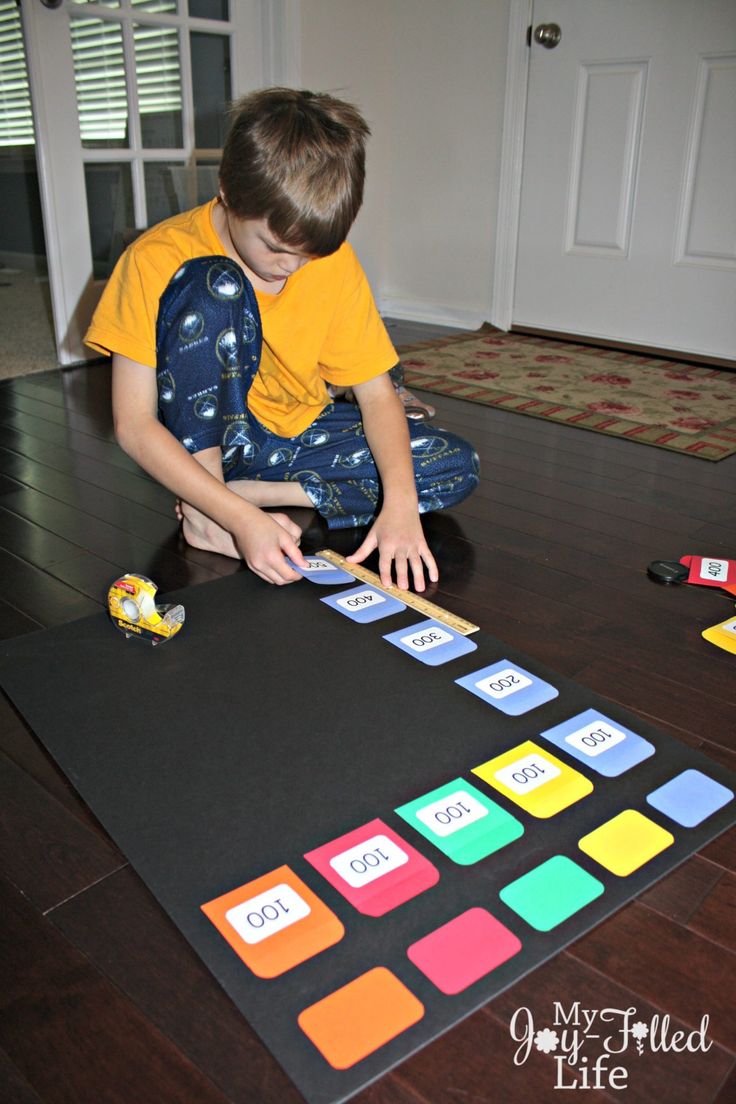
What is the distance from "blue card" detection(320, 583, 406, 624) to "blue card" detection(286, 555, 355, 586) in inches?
1.2

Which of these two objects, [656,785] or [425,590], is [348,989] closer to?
[656,785]

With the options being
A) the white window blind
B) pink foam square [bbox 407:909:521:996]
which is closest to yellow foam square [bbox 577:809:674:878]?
pink foam square [bbox 407:909:521:996]

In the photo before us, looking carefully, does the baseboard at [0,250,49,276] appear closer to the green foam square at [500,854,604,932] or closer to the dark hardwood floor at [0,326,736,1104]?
the dark hardwood floor at [0,326,736,1104]

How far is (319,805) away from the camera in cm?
79

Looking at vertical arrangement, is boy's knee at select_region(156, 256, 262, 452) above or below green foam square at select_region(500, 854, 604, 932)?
above

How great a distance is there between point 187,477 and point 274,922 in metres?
0.61

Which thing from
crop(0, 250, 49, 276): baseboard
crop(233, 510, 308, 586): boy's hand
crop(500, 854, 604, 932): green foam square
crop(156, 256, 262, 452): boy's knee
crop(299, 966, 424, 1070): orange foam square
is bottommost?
crop(299, 966, 424, 1070): orange foam square

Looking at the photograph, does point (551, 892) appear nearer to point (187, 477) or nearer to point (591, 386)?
point (187, 477)

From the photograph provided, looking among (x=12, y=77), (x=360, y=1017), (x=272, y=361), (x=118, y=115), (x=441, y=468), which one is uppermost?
(x=12, y=77)

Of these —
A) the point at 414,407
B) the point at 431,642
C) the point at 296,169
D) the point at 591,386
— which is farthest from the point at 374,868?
the point at 591,386

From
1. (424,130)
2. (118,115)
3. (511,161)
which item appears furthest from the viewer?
(424,130)

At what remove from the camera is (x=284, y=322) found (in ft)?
4.14

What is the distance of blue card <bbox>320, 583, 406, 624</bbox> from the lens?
3.67ft

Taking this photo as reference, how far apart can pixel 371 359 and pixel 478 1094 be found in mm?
957
